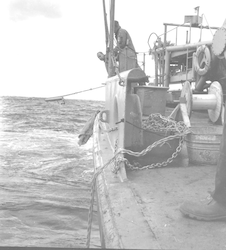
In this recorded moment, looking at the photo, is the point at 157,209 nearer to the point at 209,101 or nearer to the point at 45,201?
the point at 209,101

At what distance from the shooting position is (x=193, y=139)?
13.2ft

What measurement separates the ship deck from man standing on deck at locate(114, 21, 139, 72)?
4847 millimetres

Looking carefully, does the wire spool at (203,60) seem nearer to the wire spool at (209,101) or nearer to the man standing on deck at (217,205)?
the wire spool at (209,101)

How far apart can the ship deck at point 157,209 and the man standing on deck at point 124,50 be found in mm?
4847

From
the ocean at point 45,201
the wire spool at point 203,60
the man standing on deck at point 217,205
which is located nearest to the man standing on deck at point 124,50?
the wire spool at point 203,60

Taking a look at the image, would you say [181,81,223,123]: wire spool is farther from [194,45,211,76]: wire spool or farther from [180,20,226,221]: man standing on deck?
[180,20,226,221]: man standing on deck

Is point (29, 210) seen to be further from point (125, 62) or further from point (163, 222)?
point (125, 62)

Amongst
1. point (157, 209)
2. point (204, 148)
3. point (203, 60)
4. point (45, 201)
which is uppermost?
point (203, 60)

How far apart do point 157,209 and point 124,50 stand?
6.20 metres

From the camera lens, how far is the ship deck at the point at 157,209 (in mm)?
2082

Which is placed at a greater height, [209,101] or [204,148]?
[209,101]

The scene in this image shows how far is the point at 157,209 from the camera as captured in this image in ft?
8.55

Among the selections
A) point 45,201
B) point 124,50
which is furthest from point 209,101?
point 45,201

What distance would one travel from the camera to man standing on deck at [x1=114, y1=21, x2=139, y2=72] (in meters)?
8.01
